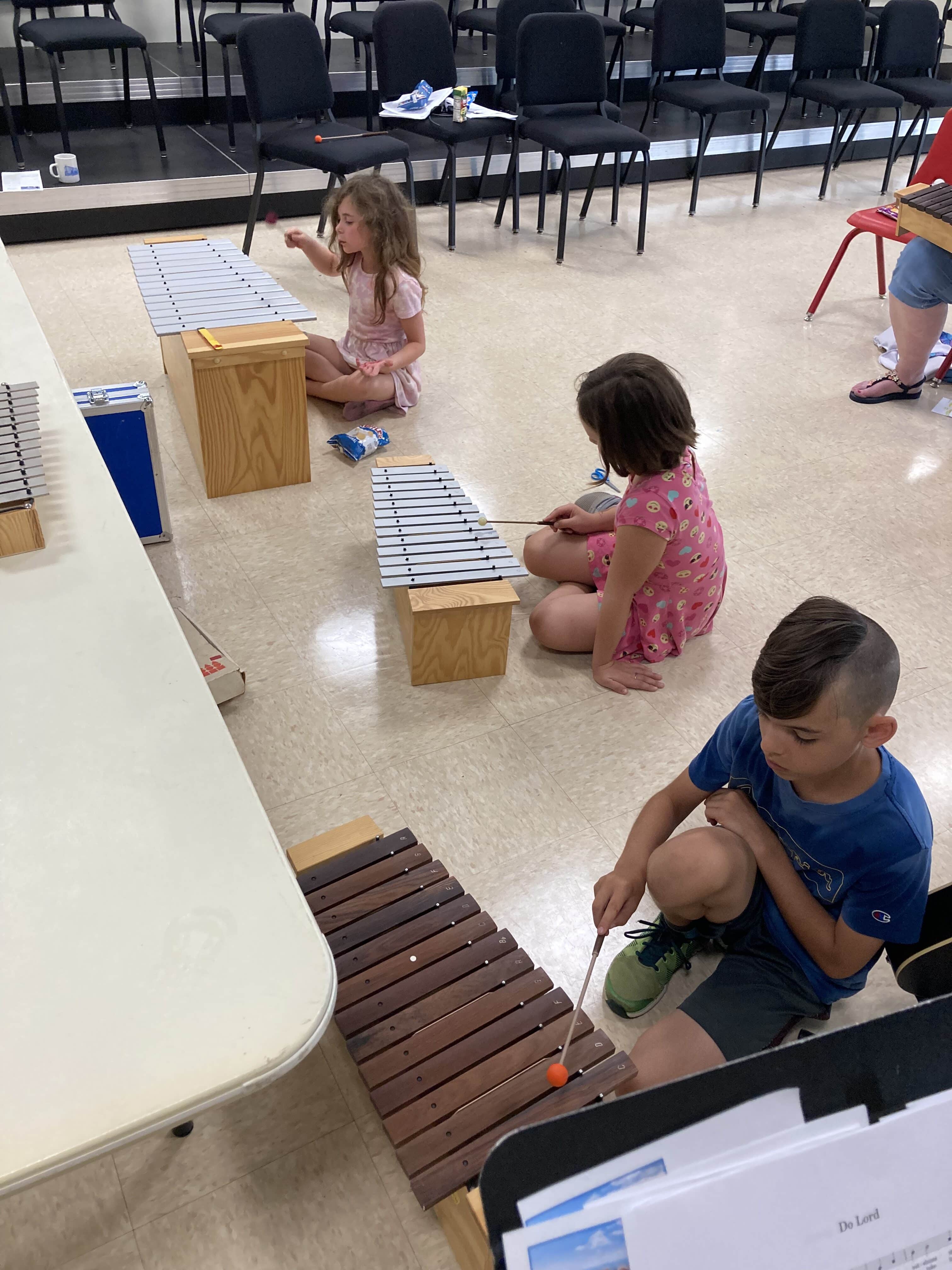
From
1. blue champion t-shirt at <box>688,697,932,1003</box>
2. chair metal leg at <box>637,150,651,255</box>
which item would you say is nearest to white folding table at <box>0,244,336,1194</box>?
blue champion t-shirt at <box>688,697,932,1003</box>

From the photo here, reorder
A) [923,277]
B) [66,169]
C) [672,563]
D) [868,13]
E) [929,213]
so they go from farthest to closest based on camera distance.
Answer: [868,13] < [66,169] < [923,277] < [929,213] < [672,563]

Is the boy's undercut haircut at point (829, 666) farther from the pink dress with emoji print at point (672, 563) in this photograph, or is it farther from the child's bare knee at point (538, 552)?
the child's bare knee at point (538, 552)

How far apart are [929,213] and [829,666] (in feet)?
9.52

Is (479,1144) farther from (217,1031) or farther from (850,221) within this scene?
(850,221)

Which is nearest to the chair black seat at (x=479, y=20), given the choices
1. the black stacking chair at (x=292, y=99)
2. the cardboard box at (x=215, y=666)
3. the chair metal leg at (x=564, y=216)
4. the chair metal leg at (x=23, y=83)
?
the chair metal leg at (x=564, y=216)

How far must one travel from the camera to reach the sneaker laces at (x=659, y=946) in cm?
203

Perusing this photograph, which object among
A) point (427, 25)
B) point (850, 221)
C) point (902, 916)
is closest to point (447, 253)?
point (427, 25)

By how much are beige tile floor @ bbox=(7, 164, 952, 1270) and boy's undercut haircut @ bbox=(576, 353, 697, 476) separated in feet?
2.32

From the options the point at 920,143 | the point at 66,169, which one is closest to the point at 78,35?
the point at 66,169

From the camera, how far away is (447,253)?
567cm

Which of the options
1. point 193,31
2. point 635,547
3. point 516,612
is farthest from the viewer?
point 193,31

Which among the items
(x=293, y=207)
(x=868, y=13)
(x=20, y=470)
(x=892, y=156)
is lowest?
(x=293, y=207)

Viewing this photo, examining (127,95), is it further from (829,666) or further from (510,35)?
(829,666)

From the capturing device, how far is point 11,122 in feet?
18.2
